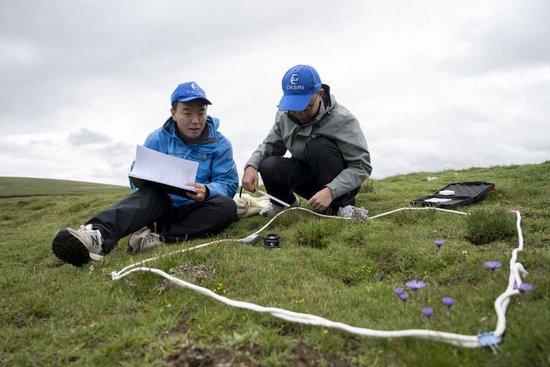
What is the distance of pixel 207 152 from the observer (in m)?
6.46

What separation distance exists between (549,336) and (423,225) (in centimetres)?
329

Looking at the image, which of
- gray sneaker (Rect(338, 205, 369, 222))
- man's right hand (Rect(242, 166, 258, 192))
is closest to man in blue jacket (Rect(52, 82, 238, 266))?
man's right hand (Rect(242, 166, 258, 192))

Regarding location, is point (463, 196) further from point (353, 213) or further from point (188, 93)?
point (188, 93)

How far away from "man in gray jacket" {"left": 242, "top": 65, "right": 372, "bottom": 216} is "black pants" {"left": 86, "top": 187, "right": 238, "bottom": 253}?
82cm

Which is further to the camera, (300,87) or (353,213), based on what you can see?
(353,213)

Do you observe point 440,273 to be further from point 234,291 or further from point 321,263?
point 234,291

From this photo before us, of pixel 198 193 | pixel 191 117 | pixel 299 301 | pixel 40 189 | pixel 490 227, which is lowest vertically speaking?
pixel 40 189

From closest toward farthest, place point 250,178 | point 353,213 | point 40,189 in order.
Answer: point 353,213, point 250,178, point 40,189

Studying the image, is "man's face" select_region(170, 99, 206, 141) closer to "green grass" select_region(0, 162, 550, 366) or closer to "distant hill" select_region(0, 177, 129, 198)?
"green grass" select_region(0, 162, 550, 366)

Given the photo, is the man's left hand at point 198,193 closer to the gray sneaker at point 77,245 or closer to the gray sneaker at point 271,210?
the gray sneaker at point 77,245

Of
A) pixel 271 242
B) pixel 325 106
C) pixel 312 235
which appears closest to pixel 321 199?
pixel 312 235

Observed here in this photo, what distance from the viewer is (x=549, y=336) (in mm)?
2326

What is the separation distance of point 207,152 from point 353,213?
2.22m

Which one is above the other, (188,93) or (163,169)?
(188,93)
